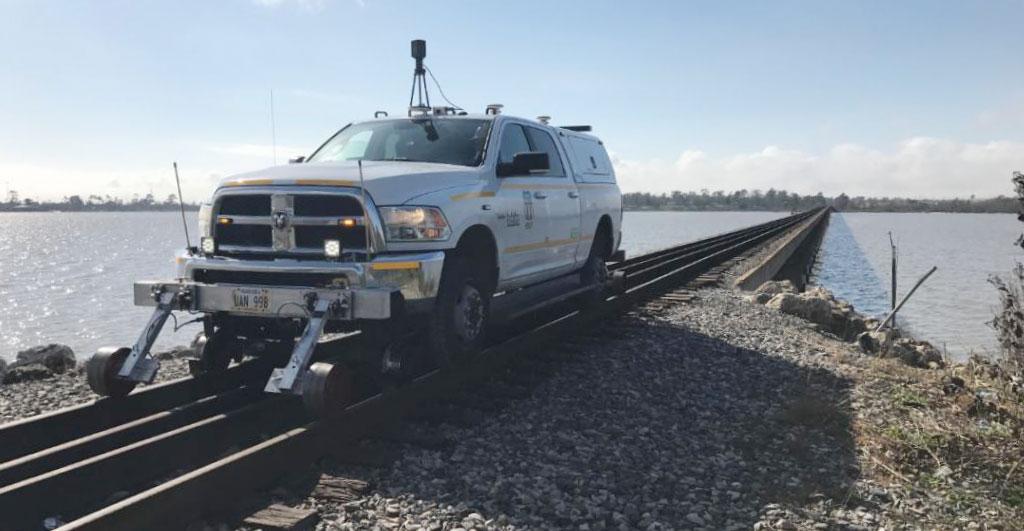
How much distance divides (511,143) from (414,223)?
2214 mm

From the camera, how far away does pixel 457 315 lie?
20.4 ft

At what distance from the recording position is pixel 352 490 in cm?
438

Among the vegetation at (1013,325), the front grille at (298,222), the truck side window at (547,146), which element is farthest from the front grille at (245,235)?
the vegetation at (1013,325)

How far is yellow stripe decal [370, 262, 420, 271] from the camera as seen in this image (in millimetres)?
5262

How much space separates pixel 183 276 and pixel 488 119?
3.20 metres

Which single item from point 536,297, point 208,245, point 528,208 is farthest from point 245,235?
point 536,297

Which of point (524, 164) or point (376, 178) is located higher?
point (524, 164)

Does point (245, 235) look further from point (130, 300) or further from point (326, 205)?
point (130, 300)

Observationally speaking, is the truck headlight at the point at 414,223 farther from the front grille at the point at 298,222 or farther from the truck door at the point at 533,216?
the truck door at the point at 533,216

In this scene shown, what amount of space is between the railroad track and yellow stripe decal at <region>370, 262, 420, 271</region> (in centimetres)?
94

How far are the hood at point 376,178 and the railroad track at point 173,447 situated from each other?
59.3 inches

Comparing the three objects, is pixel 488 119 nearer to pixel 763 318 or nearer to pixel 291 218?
pixel 291 218

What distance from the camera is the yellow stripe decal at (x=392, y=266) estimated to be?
5262 millimetres

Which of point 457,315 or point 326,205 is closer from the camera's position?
point 326,205
